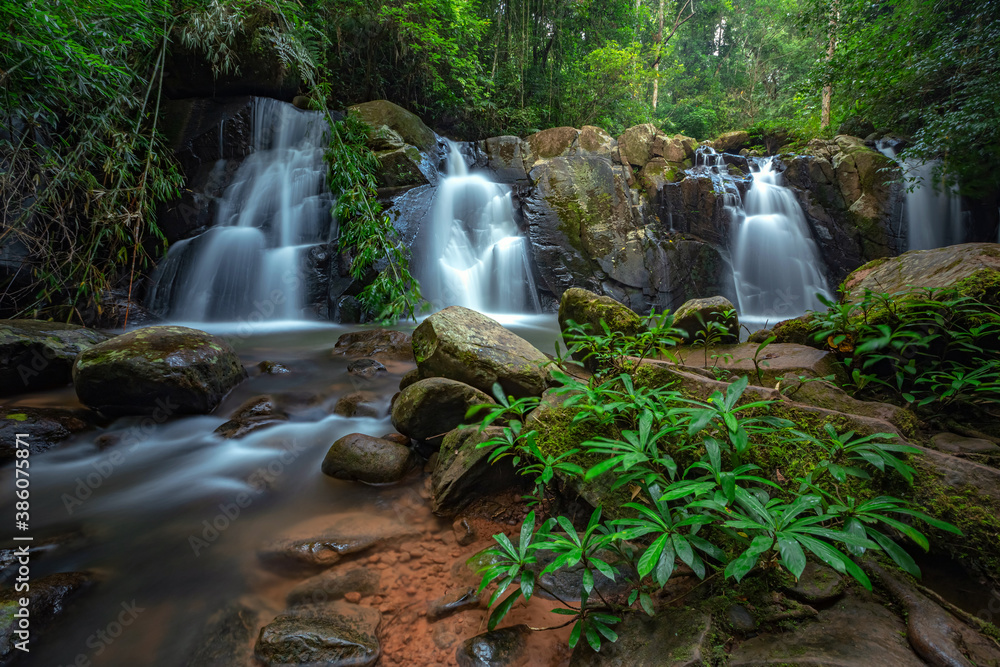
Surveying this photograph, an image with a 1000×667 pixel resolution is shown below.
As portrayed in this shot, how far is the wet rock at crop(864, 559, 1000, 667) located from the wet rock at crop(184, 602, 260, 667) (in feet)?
7.09

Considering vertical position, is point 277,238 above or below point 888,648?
above

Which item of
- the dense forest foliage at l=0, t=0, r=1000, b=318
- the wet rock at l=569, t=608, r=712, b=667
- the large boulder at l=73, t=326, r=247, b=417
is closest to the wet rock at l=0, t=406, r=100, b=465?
Result: the large boulder at l=73, t=326, r=247, b=417

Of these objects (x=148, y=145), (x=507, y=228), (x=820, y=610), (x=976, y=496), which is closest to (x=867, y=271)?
(x=976, y=496)

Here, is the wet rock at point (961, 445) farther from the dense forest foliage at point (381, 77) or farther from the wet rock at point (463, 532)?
the dense forest foliage at point (381, 77)

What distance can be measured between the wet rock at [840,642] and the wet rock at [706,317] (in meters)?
2.54

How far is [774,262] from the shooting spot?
8859 mm

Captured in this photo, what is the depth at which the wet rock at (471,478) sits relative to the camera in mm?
2412

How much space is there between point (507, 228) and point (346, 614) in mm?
8306

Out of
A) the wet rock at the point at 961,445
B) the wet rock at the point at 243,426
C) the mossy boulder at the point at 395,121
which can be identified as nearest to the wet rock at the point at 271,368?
the wet rock at the point at 243,426

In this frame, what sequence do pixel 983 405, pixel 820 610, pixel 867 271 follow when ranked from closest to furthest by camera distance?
pixel 820 610 < pixel 983 405 < pixel 867 271

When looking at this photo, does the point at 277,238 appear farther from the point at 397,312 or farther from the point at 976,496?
the point at 976,496

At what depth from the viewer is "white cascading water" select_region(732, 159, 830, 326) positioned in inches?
342

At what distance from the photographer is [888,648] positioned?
3.44 feet

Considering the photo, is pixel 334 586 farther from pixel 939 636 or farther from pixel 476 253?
pixel 476 253
